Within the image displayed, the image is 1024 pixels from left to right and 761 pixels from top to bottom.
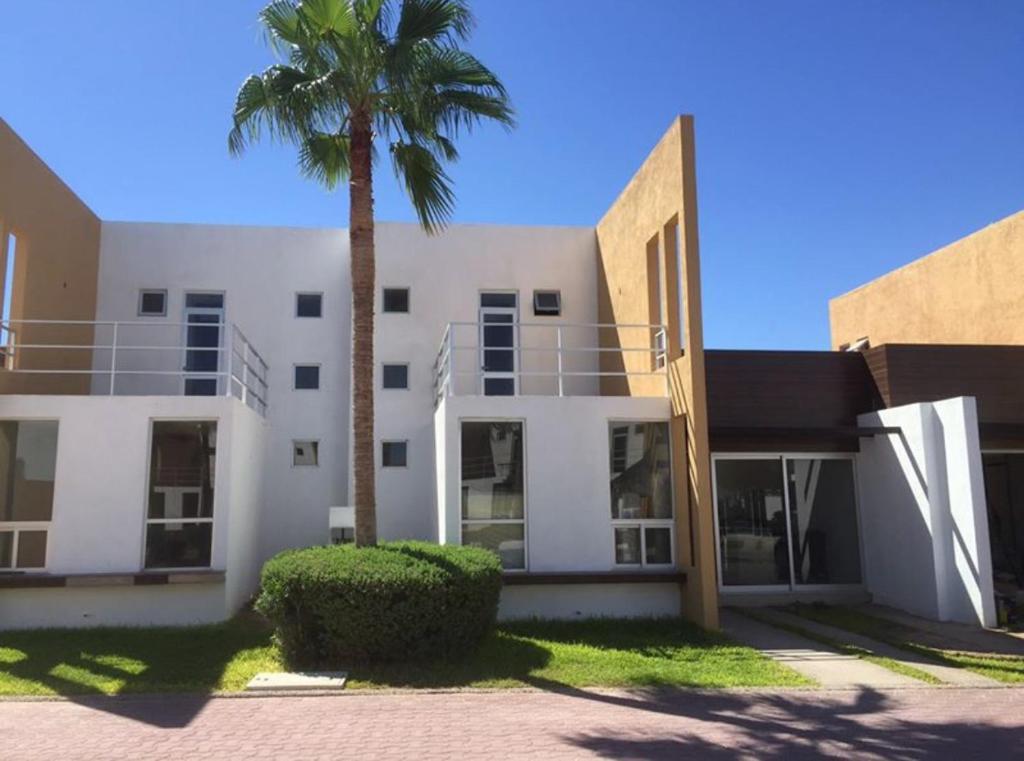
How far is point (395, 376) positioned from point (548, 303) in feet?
10.9

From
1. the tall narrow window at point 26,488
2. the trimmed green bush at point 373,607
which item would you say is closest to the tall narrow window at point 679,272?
the trimmed green bush at point 373,607

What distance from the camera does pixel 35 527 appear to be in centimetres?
1119

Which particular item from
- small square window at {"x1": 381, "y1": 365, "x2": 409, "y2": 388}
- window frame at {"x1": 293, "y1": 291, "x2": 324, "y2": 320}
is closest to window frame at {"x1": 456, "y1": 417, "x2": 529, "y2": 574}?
small square window at {"x1": 381, "y1": 365, "x2": 409, "y2": 388}

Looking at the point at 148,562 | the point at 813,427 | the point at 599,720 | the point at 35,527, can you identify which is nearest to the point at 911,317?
the point at 813,427

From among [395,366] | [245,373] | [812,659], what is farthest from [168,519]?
[812,659]

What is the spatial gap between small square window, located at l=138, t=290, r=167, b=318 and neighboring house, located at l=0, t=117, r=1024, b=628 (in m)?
0.05

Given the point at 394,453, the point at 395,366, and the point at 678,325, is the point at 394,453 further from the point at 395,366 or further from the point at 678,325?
the point at 678,325

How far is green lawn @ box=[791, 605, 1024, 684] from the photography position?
28.9 ft

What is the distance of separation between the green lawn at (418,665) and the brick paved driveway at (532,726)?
1.35ft

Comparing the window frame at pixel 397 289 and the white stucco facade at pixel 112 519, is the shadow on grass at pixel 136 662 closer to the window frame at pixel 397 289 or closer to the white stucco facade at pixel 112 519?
the white stucco facade at pixel 112 519

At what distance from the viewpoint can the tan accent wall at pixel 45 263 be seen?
12.4 meters

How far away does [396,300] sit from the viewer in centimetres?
1600

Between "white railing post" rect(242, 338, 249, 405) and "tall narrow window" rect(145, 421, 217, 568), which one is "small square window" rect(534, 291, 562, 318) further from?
"tall narrow window" rect(145, 421, 217, 568)

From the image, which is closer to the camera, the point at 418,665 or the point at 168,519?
the point at 418,665
